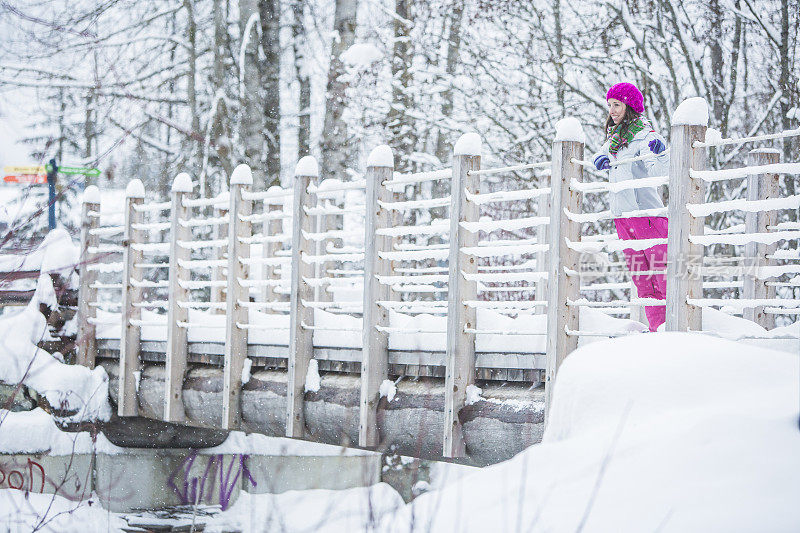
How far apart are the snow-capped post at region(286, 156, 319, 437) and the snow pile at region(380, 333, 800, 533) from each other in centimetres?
346

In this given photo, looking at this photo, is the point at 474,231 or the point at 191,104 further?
the point at 191,104

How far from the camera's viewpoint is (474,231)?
228 inches

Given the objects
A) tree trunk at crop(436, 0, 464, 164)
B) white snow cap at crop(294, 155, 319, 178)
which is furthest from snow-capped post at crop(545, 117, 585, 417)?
tree trunk at crop(436, 0, 464, 164)

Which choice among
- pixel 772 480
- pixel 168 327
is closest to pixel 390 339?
pixel 168 327

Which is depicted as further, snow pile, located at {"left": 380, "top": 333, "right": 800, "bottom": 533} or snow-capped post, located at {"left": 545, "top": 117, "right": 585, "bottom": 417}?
snow-capped post, located at {"left": 545, "top": 117, "right": 585, "bottom": 417}

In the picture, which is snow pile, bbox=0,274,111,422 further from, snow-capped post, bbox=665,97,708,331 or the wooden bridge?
snow-capped post, bbox=665,97,708,331

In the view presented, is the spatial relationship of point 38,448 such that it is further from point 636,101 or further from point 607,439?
point 607,439

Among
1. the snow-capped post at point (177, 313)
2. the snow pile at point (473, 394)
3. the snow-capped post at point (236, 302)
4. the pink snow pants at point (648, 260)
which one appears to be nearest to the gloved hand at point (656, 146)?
the pink snow pants at point (648, 260)

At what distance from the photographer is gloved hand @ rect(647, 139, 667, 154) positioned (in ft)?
18.0

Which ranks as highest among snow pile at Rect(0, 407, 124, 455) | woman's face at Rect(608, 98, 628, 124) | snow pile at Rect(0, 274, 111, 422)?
woman's face at Rect(608, 98, 628, 124)

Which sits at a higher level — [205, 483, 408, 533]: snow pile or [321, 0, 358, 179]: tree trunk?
[321, 0, 358, 179]: tree trunk

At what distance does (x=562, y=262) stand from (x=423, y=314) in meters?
1.44

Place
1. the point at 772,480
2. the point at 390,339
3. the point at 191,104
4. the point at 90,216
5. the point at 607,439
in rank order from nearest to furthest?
the point at 772,480
the point at 607,439
the point at 390,339
the point at 90,216
the point at 191,104

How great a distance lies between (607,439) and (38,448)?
270 inches
